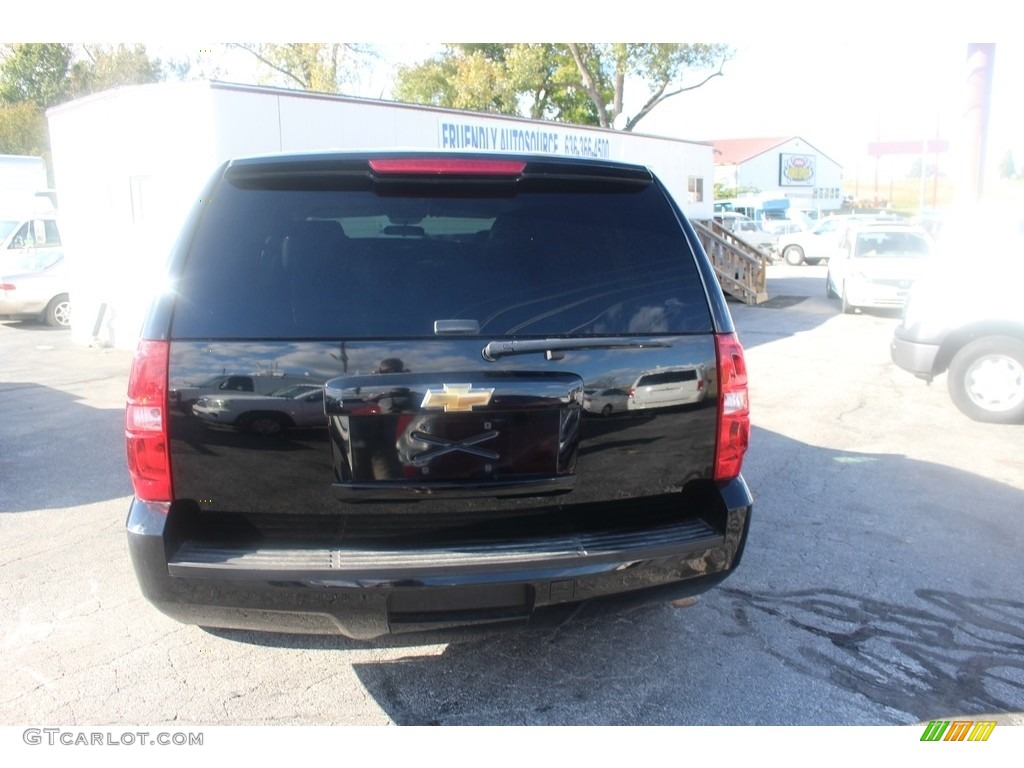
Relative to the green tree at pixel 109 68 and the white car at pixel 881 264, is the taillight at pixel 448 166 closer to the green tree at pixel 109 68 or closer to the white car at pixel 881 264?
the white car at pixel 881 264

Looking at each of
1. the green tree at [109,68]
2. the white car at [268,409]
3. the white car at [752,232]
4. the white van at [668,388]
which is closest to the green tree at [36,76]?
the green tree at [109,68]

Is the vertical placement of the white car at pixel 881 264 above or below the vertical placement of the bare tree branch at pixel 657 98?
below

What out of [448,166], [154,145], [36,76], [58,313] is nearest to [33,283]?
[58,313]

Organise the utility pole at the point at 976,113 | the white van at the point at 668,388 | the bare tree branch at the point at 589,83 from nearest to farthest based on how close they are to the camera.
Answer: the white van at the point at 668,388 → the utility pole at the point at 976,113 → the bare tree branch at the point at 589,83

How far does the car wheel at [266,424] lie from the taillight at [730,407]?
1460mm

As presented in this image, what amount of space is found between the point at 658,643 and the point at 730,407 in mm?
1271

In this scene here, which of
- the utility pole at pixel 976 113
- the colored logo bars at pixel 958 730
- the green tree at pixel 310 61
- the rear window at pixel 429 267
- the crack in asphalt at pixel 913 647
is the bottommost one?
the colored logo bars at pixel 958 730

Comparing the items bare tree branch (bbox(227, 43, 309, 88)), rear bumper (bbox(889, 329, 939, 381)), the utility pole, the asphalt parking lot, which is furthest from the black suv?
bare tree branch (bbox(227, 43, 309, 88))

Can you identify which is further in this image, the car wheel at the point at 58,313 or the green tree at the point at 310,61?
the green tree at the point at 310,61

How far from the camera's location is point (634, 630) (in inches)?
146

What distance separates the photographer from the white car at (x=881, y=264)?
49.3ft

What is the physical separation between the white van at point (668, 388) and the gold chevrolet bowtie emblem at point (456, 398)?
0.50m

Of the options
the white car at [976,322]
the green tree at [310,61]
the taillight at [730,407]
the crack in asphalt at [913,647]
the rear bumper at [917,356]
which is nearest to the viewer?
the taillight at [730,407]

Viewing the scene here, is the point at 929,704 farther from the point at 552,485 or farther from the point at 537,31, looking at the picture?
the point at 537,31
